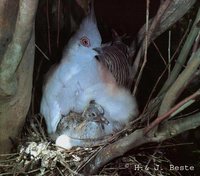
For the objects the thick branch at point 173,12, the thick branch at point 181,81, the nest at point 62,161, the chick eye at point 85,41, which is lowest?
the nest at point 62,161

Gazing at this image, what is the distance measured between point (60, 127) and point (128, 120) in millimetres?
324

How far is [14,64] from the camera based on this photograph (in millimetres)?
1420

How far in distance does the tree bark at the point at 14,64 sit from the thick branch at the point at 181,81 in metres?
0.50

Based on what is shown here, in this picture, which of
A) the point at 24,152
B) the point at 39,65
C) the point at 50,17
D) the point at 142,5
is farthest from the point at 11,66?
the point at 142,5

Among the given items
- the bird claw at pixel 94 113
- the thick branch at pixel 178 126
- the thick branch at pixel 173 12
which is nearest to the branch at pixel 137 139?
the thick branch at pixel 178 126

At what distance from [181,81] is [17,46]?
1.83ft

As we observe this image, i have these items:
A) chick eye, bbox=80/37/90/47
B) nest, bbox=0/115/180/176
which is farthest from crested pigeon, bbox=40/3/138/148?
nest, bbox=0/115/180/176

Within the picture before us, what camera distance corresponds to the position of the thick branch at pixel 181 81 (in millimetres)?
1190

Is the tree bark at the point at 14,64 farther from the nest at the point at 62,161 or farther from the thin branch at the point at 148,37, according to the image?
the thin branch at the point at 148,37

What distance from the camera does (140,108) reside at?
2.19m

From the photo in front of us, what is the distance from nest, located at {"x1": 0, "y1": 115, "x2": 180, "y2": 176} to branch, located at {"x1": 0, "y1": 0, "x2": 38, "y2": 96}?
1.19ft

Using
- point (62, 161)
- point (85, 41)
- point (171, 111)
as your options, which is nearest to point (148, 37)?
point (85, 41)

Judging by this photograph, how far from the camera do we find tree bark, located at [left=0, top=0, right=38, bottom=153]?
1.33 metres

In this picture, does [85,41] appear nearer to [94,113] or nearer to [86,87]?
[86,87]
